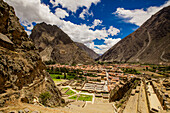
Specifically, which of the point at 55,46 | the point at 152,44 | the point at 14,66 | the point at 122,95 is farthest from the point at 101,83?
the point at 152,44

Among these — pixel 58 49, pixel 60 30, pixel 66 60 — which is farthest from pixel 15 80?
pixel 60 30

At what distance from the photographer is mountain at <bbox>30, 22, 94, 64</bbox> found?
323 feet

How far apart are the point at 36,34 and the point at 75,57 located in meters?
50.9

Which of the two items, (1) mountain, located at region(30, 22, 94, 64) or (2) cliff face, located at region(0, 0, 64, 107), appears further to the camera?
(1) mountain, located at region(30, 22, 94, 64)

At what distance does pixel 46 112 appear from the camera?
23.2 feet

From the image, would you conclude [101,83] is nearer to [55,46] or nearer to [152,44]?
[55,46]

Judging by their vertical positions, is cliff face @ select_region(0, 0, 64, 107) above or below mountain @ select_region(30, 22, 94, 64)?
below

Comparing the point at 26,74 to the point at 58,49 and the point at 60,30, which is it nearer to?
the point at 58,49

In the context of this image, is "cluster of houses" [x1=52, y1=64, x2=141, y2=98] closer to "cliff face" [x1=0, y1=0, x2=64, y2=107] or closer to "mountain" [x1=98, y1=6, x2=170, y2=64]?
"cliff face" [x1=0, y1=0, x2=64, y2=107]

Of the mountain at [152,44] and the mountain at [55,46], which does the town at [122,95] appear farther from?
the mountain at [152,44]

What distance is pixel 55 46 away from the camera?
350 ft

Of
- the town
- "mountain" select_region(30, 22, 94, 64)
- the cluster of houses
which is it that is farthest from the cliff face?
"mountain" select_region(30, 22, 94, 64)

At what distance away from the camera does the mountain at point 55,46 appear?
323 feet

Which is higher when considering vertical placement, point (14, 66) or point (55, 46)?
point (55, 46)
